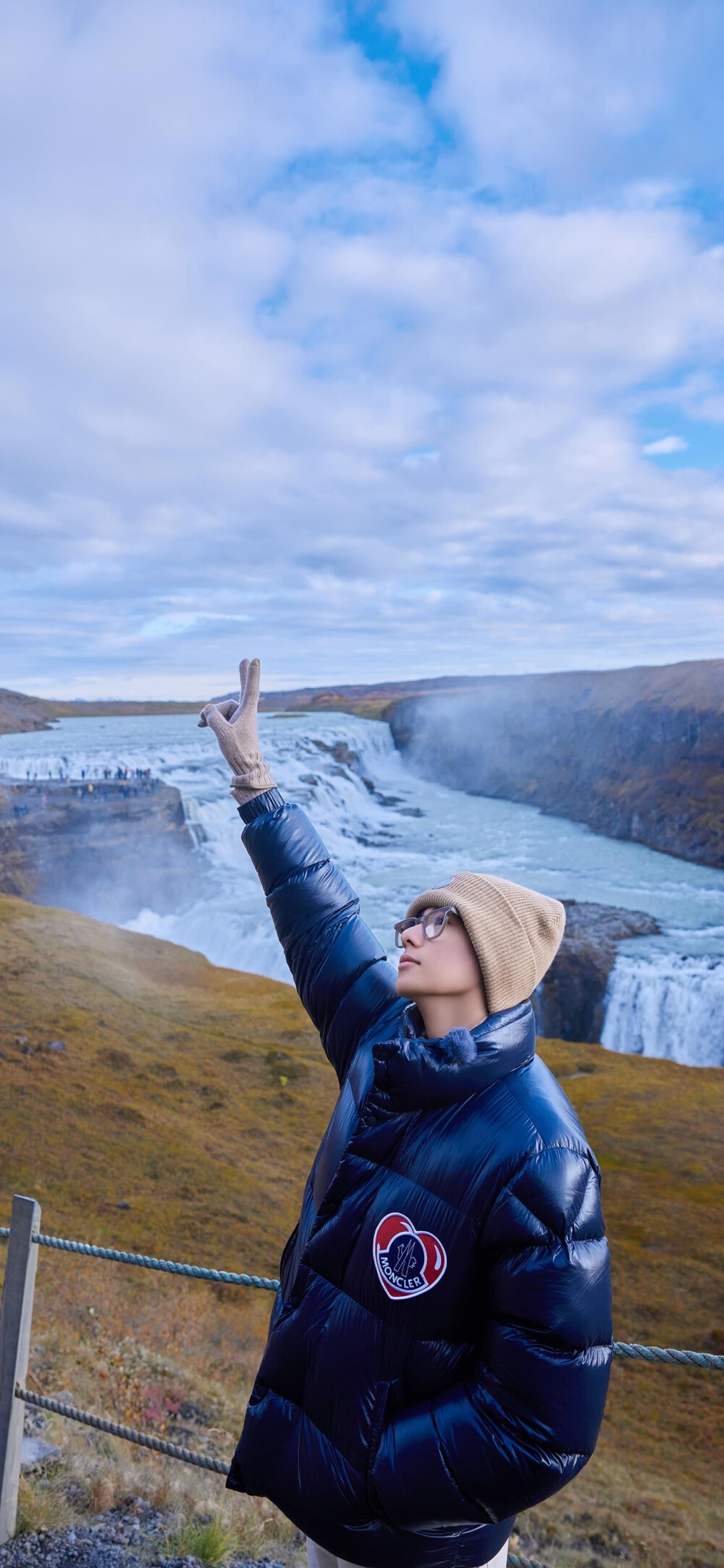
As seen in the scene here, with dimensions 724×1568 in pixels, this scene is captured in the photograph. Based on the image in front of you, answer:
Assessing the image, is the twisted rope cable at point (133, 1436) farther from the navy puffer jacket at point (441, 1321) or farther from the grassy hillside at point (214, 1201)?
the navy puffer jacket at point (441, 1321)

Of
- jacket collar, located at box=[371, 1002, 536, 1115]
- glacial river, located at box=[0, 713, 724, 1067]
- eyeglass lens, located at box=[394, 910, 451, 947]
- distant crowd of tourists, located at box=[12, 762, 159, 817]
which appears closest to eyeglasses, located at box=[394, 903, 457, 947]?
eyeglass lens, located at box=[394, 910, 451, 947]

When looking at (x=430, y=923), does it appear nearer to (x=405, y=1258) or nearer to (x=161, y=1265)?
(x=405, y=1258)

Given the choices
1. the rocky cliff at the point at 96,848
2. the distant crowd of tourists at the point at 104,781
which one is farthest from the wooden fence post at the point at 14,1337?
the distant crowd of tourists at the point at 104,781

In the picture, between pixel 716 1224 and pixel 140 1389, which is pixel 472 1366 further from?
Answer: pixel 716 1224

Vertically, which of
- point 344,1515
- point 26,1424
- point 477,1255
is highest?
point 477,1255

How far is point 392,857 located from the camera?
1178 inches

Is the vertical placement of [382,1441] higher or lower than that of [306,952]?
lower

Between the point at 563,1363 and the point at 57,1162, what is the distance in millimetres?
7938

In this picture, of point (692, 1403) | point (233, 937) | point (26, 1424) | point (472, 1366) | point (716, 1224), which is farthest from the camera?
point (233, 937)

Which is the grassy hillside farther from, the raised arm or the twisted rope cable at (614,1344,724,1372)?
the raised arm

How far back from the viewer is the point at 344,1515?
1.51m

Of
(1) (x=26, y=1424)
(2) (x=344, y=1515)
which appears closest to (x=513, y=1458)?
(2) (x=344, y=1515)

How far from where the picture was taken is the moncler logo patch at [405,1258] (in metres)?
1.46

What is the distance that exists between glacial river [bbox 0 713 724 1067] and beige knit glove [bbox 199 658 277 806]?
15781 mm
